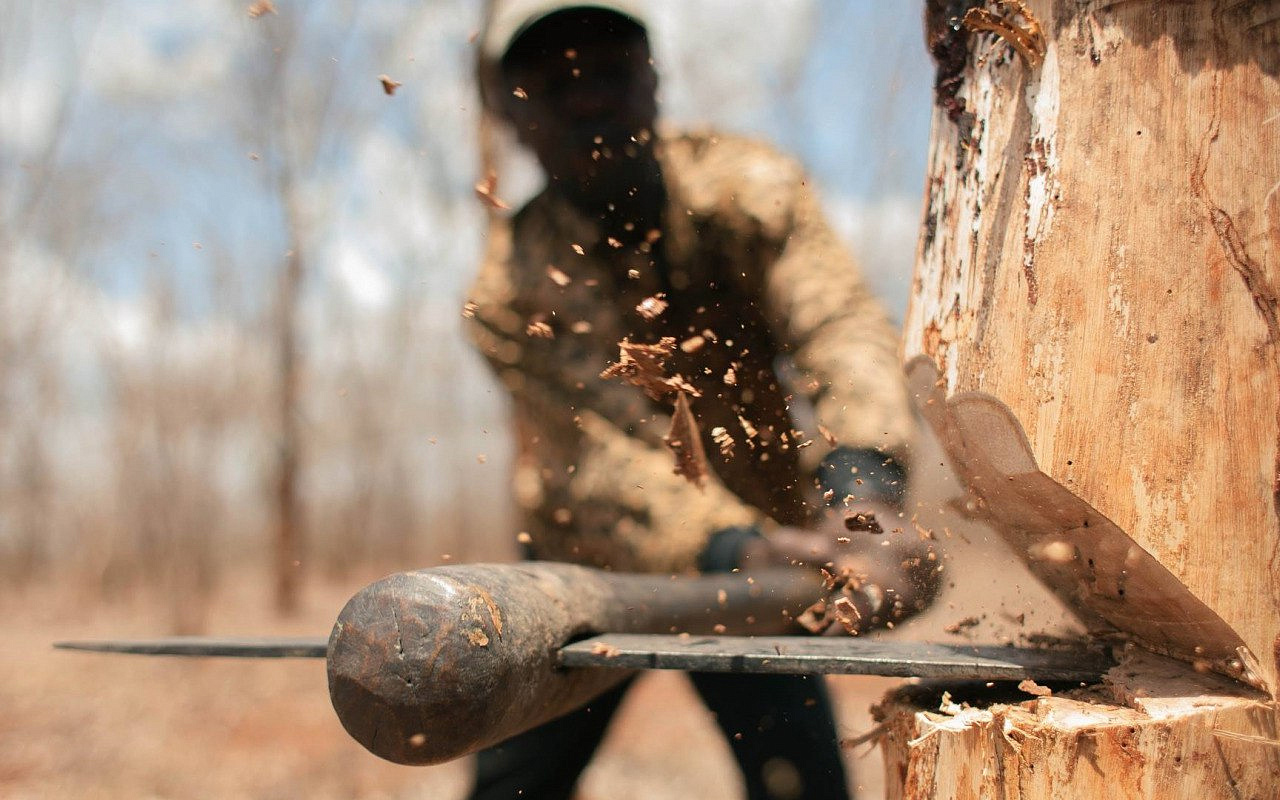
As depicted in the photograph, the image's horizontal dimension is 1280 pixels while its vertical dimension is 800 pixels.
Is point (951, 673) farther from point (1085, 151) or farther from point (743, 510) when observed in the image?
point (743, 510)

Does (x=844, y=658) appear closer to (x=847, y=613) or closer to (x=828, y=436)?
(x=847, y=613)

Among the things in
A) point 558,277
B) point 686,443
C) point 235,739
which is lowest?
point 235,739

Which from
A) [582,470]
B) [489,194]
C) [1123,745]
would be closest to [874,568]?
[1123,745]

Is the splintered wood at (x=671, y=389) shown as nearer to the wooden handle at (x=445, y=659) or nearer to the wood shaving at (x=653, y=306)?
the wood shaving at (x=653, y=306)

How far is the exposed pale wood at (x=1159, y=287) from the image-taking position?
3.41ft

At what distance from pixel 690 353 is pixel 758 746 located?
807mm

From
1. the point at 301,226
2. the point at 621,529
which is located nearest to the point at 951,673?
the point at 621,529

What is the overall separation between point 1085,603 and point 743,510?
0.76 m

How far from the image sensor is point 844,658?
111cm

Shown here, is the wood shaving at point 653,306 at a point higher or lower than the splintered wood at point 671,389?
higher

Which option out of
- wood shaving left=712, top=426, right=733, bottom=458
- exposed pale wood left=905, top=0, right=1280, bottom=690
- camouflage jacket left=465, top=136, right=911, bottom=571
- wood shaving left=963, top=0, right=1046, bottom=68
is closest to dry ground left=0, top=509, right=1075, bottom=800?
camouflage jacket left=465, top=136, right=911, bottom=571

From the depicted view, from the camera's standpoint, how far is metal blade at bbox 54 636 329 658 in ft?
4.50

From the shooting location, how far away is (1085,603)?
1225 millimetres

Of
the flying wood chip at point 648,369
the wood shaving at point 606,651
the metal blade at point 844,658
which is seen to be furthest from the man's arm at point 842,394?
the wood shaving at point 606,651
